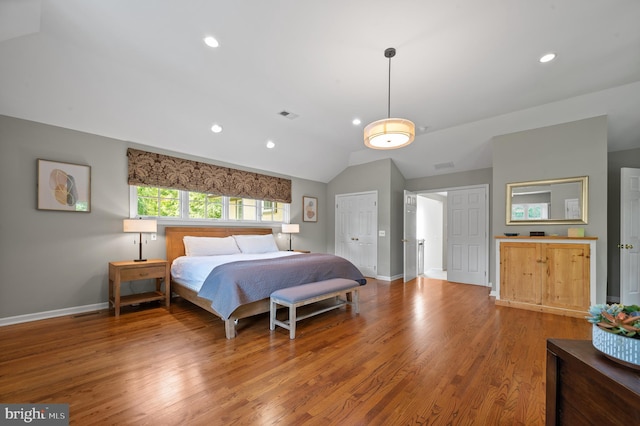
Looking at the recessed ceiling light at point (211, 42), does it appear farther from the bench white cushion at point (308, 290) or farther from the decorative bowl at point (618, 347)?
the decorative bowl at point (618, 347)

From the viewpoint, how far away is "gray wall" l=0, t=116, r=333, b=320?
10.1ft

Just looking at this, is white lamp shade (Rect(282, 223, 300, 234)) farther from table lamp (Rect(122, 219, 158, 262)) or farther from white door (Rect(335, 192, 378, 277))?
table lamp (Rect(122, 219, 158, 262))

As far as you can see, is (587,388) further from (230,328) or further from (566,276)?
(566,276)

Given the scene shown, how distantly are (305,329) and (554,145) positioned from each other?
4.44m

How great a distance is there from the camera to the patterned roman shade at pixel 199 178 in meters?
4.00

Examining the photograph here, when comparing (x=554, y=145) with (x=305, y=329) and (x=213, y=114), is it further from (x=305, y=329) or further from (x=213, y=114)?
(x=213, y=114)

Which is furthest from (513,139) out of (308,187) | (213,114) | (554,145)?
(213,114)

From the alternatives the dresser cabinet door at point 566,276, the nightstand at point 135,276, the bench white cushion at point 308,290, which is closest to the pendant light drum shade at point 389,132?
the bench white cushion at point 308,290

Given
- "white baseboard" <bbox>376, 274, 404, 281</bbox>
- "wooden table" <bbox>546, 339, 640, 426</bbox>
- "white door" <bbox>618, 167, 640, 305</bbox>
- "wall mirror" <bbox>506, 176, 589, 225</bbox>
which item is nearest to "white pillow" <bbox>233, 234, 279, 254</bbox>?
"white baseboard" <bbox>376, 274, 404, 281</bbox>

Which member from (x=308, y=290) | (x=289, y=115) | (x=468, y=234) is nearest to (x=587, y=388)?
(x=308, y=290)

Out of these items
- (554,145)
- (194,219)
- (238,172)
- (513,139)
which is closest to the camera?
(554,145)

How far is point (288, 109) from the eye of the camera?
407cm

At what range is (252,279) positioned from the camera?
2.99 meters

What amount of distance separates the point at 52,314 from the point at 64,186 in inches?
63.8
